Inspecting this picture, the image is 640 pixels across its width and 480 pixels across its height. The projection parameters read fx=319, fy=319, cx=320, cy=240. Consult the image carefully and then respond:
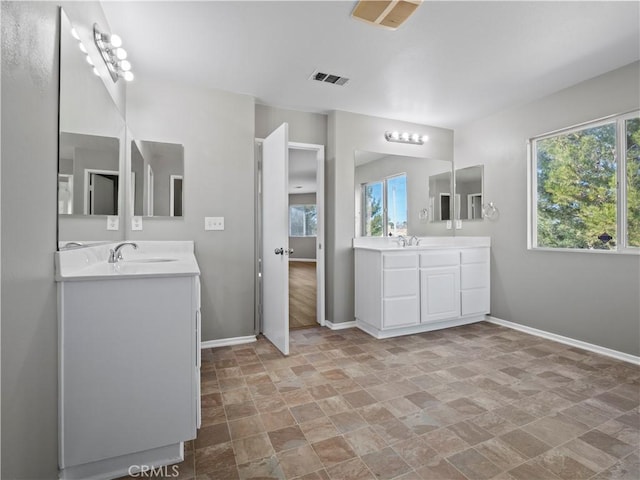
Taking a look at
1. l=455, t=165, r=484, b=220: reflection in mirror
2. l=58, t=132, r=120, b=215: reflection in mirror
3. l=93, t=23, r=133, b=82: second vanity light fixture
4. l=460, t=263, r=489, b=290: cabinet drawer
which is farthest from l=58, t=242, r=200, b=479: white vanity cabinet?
l=455, t=165, r=484, b=220: reflection in mirror

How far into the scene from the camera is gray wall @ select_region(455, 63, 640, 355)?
2568 mm

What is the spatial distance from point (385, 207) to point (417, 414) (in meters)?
2.39

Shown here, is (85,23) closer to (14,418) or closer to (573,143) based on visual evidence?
(14,418)

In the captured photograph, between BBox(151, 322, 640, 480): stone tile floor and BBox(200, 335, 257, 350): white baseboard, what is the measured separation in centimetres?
11

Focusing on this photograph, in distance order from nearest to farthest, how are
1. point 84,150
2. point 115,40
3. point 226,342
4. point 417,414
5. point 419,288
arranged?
point 84,150 → point 417,414 → point 115,40 → point 226,342 → point 419,288

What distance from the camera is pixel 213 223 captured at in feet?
9.52

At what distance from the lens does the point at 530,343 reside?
2.97m

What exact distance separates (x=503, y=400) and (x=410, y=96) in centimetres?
266

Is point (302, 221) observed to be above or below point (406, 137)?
below

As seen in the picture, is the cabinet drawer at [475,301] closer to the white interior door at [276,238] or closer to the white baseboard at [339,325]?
the white baseboard at [339,325]

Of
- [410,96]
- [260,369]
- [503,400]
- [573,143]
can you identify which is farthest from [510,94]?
[260,369]

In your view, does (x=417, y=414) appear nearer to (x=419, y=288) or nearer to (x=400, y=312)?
(x=400, y=312)

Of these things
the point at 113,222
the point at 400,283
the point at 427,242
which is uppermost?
the point at 113,222

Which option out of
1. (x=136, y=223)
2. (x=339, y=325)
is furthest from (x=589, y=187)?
(x=136, y=223)
